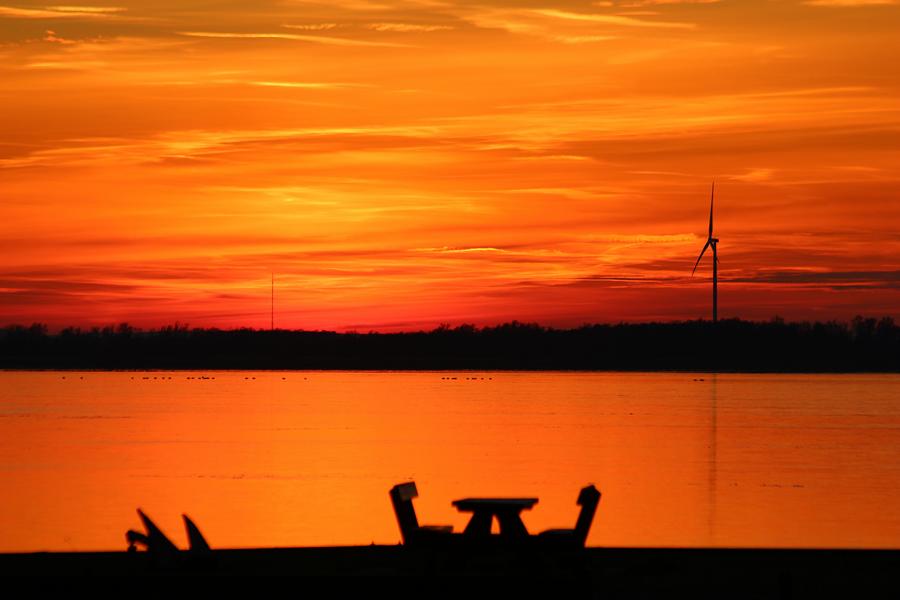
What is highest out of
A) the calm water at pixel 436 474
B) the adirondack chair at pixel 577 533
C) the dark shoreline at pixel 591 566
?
the adirondack chair at pixel 577 533

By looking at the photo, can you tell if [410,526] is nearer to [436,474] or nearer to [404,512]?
[404,512]

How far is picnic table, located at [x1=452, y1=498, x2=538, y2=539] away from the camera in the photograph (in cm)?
1644

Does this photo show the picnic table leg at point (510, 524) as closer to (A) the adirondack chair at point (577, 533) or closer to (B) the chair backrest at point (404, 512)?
(A) the adirondack chair at point (577, 533)

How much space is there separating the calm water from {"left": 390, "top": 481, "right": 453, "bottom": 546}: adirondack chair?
14.6 metres

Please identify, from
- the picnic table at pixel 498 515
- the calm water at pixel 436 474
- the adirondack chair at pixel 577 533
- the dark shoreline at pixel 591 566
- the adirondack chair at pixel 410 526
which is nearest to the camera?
the dark shoreline at pixel 591 566

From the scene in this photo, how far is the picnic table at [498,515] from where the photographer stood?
16.4 meters

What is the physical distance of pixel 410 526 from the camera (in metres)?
16.6

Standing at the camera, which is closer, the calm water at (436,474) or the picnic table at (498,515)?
the picnic table at (498,515)

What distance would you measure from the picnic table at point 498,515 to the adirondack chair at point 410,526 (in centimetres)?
38

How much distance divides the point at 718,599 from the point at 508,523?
2.98m

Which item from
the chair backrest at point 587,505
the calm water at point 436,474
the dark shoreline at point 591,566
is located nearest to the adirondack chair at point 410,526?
the dark shoreline at point 591,566

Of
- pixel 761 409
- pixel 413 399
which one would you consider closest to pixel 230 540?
pixel 761 409

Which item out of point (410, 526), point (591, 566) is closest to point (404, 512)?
point (410, 526)

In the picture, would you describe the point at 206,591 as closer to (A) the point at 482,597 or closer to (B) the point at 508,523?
(A) the point at 482,597
